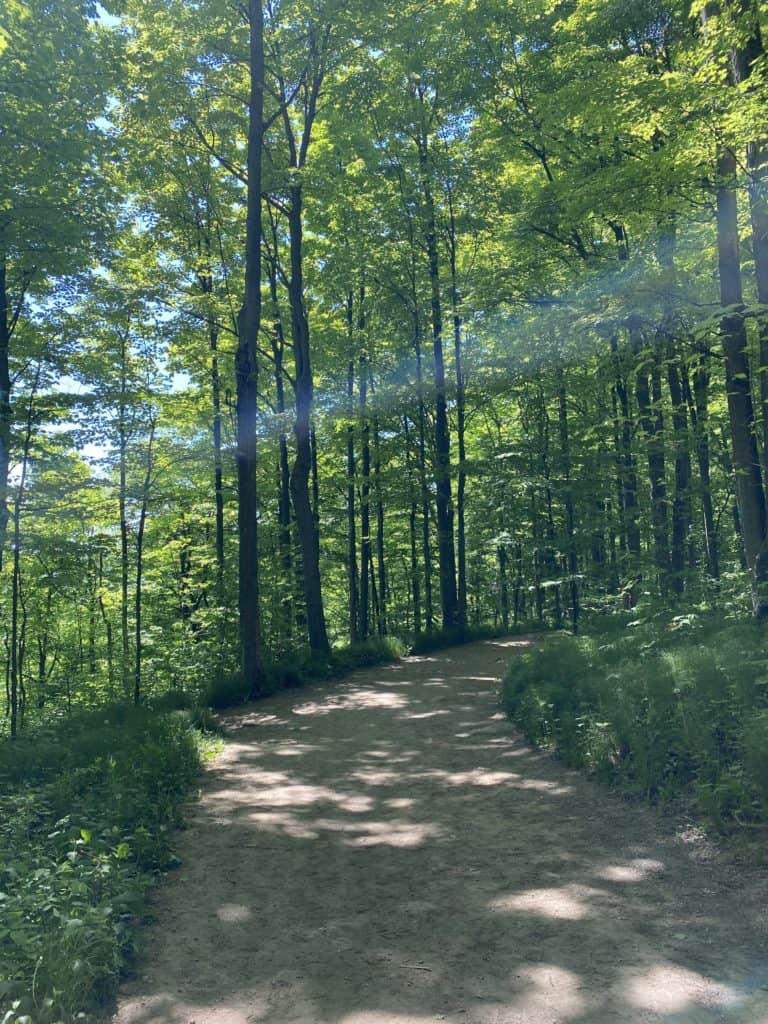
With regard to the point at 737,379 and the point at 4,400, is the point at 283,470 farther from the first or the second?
the point at 737,379

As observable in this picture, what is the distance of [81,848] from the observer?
4.63 m

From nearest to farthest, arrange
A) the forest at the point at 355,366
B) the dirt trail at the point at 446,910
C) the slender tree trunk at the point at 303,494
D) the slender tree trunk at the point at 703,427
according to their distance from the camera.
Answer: the dirt trail at the point at 446,910, the forest at the point at 355,366, the slender tree trunk at the point at 703,427, the slender tree trunk at the point at 303,494

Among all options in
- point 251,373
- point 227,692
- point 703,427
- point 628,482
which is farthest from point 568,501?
point 227,692

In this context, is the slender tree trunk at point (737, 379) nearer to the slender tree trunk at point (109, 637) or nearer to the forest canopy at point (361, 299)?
the forest canopy at point (361, 299)

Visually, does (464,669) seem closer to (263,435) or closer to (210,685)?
(210,685)

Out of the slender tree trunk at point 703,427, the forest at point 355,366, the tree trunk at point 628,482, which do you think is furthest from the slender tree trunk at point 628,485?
the slender tree trunk at point 703,427

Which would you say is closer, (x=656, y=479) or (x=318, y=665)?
(x=318, y=665)

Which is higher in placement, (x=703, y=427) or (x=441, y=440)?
(x=441, y=440)

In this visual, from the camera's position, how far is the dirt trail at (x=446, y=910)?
9.90ft

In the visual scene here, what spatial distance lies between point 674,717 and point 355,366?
15318 mm

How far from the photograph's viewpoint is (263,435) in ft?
60.0

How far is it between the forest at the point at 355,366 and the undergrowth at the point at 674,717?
0.04 metres

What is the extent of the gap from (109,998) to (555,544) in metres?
11.0

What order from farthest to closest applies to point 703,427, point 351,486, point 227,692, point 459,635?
point 351,486 → point 459,635 → point 703,427 → point 227,692
